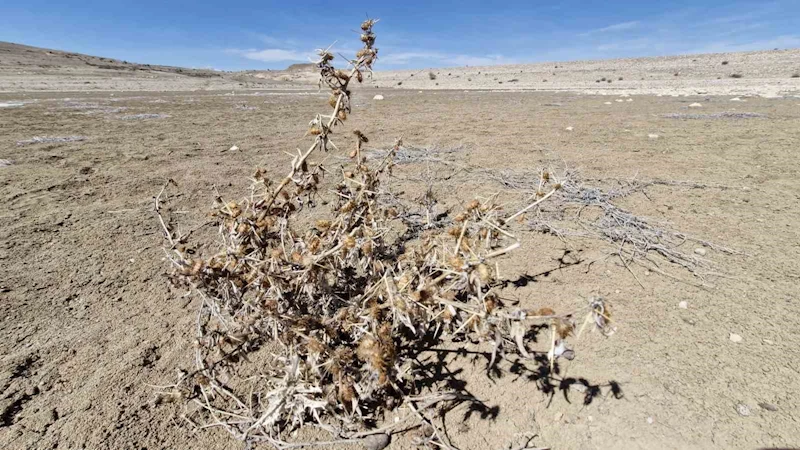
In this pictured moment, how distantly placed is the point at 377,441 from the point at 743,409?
137 centimetres

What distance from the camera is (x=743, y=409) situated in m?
1.48

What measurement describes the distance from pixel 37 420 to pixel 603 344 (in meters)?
2.40

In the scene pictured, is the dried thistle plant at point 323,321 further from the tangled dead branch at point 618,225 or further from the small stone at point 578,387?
the tangled dead branch at point 618,225

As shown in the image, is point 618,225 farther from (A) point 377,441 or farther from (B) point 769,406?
(A) point 377,441

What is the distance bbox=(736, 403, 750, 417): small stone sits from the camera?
57.6 inches

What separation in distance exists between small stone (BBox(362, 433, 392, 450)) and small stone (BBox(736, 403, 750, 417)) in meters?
1.30

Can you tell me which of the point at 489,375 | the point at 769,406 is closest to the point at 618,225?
the point at 769,406

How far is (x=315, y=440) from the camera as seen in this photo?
1.53m

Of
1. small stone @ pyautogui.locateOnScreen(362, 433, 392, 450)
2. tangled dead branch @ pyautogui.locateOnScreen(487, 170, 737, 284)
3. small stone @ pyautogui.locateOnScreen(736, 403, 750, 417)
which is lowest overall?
small stone @ pyautogui.locateOnScreen(362, 433, 392, 450)

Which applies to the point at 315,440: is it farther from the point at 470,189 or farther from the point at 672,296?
the point at 470,189

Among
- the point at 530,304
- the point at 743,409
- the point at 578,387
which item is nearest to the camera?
the point at 743,409

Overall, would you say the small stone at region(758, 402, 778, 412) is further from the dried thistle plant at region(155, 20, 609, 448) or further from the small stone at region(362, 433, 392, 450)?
the small stone at region(362, 433, 392, 450)

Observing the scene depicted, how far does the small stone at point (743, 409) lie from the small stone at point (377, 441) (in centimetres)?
130

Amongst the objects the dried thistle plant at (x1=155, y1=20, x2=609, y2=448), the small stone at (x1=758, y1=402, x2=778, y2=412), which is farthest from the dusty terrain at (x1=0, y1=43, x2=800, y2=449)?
the dried thistle plant at (x1=155, y1=20, x2=609, y2=448)
